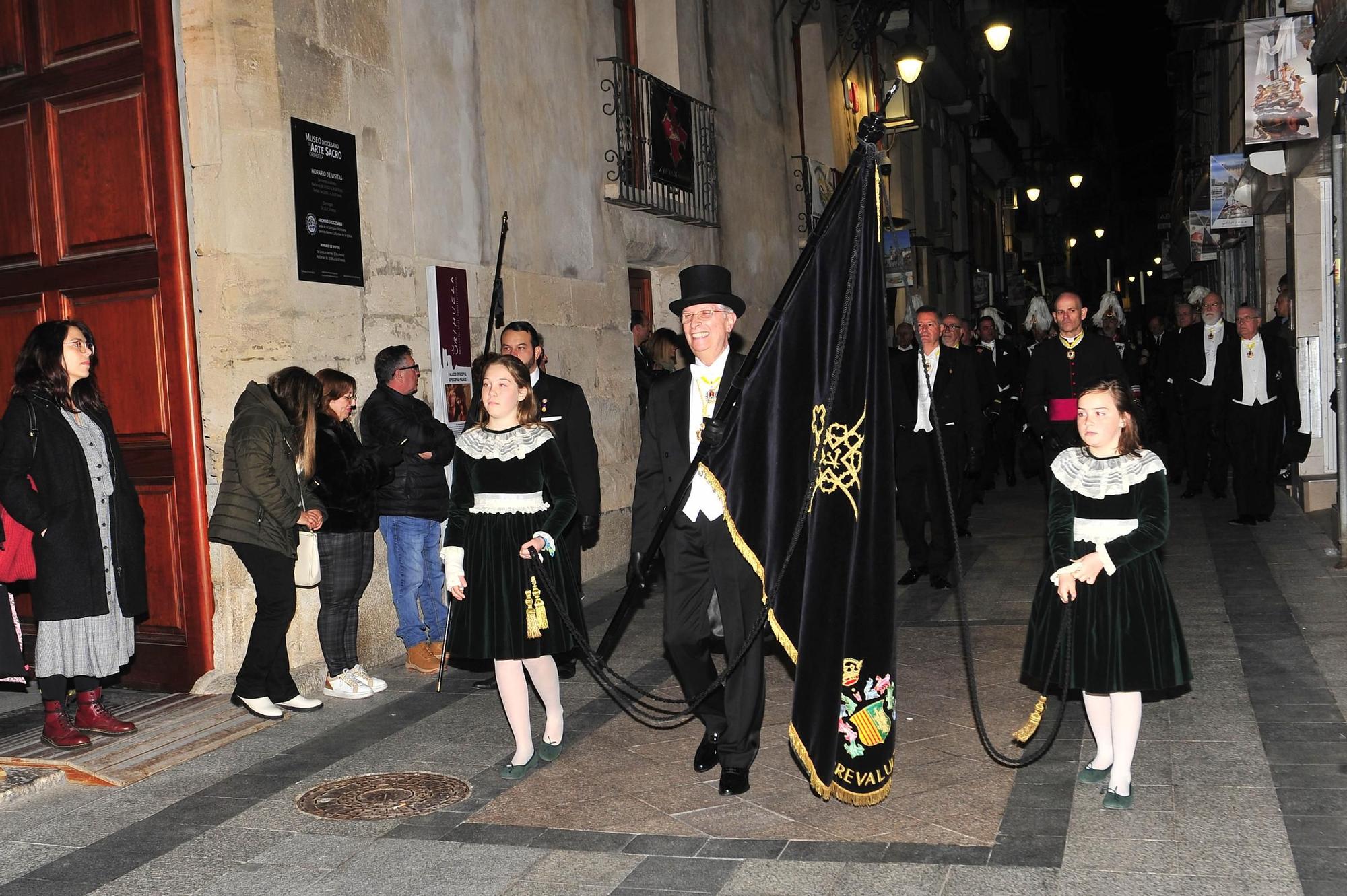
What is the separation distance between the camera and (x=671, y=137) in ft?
41.3

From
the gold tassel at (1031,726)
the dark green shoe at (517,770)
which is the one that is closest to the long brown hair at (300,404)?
the dark green shoe at (517,770)

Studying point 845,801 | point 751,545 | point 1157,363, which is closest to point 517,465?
point 751,545

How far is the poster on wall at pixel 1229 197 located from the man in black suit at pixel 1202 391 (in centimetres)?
251

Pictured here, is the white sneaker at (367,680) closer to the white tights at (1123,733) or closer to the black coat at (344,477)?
the black coat at (344,477)

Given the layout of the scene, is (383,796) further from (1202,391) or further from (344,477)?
(1202,391)

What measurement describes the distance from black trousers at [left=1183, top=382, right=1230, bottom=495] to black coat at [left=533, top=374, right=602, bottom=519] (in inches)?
327

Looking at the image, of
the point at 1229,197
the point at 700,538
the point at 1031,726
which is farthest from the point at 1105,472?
the point at 1229,197

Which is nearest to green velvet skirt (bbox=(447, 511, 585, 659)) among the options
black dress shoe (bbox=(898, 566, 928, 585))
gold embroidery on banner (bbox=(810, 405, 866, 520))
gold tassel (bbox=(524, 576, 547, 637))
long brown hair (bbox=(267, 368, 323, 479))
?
gold tassel (bbox=(524, 576, 547, 637))

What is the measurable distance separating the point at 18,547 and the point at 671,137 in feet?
26.4

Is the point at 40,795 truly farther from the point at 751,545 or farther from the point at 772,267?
the point at 772,267

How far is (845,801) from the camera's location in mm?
4758

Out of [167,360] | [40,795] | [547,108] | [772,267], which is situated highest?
[547,108]

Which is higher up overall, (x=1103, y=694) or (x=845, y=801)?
(x=1103, y=694)

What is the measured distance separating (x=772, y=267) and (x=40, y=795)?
11.3m
